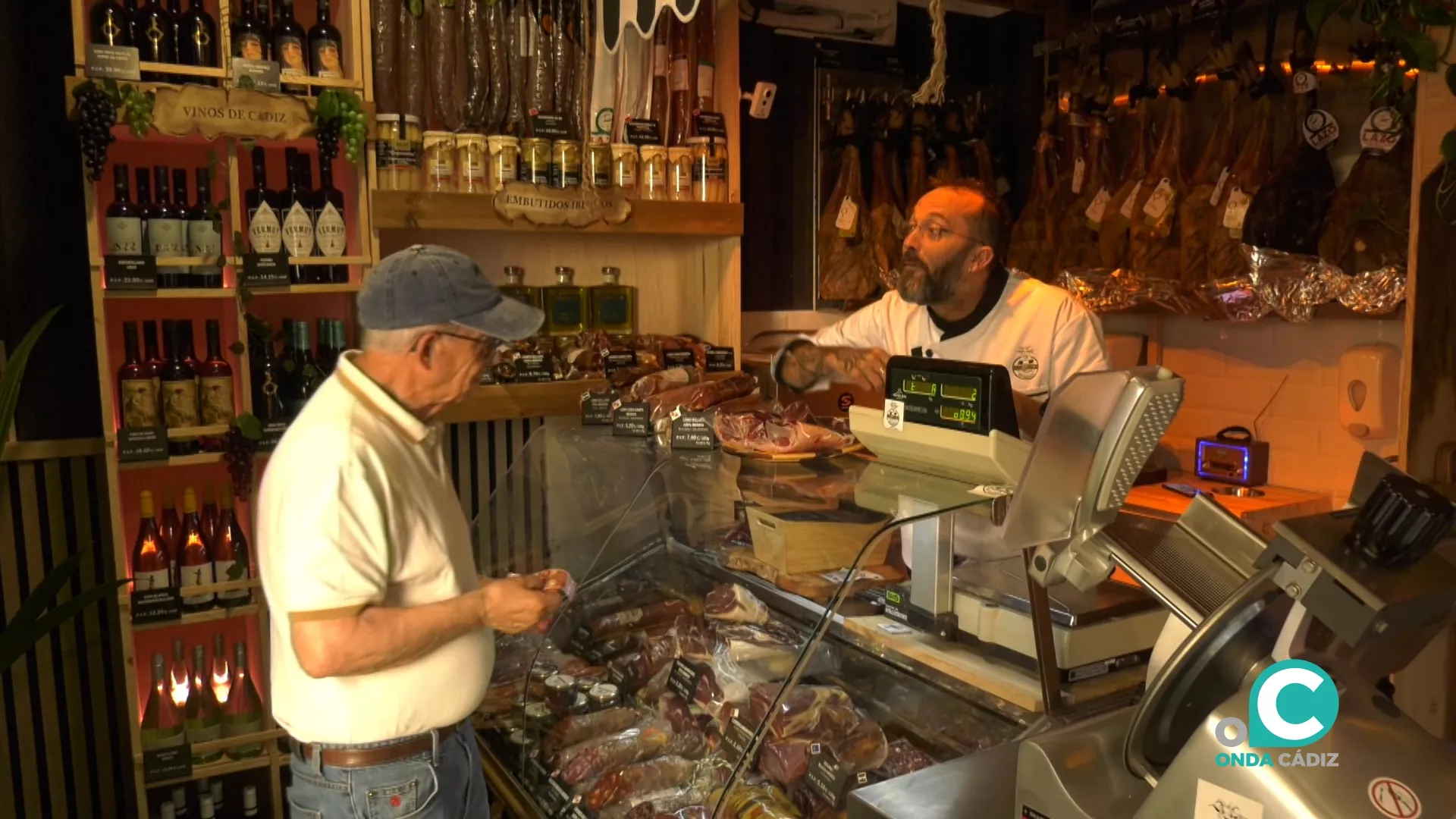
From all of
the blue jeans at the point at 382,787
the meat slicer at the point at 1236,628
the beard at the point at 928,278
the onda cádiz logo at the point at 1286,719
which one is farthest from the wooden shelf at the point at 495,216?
the onda cádiz logo at the point at 1286,719

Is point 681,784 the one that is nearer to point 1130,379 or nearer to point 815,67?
point 1130,379

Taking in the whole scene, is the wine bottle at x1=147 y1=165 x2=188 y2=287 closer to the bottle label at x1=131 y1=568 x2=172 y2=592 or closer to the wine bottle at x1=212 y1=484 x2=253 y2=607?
the wine bottle at x1=212 y1=484 x2=253 y2=607

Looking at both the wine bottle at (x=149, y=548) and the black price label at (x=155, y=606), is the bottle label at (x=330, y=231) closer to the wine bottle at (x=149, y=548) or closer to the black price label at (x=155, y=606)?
the wine bottle at (x=149, y=548)

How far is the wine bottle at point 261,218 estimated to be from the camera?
3.10 metres

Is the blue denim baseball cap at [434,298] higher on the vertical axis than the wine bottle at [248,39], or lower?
lower

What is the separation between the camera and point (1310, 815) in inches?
33.6

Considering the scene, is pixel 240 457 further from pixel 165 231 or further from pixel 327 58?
pixel 327 58

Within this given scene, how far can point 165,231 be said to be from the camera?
303 centimetres

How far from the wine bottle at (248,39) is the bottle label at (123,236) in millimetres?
561

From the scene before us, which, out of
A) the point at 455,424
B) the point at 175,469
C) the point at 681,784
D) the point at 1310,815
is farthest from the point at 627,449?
the point at 1310,815

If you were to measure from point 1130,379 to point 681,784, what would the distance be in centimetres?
132

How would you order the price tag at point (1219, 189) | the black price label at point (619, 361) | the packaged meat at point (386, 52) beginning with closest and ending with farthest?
the packaged meat at point (386, 52), the black price label at point (619, 361), the price tag at point (1219, 189)

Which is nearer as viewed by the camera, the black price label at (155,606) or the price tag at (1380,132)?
the black price label at (155,606)

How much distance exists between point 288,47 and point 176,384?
1040 mm
